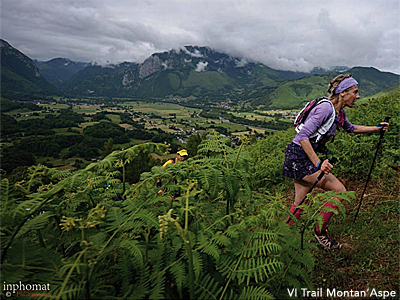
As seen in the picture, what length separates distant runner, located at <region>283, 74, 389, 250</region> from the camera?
3.50m

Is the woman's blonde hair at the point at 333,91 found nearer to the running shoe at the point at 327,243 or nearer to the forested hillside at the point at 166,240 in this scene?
the forested hillside at the point at 166,240

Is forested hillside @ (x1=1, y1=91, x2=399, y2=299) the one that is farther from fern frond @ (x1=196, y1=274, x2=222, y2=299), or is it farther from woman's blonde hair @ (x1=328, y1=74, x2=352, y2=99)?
woman's blonde hair @ (x1=328, y1=74, x2=352, y2=99)

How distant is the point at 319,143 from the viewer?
3.79m

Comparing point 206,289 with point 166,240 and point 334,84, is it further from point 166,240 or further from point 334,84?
point 334,84

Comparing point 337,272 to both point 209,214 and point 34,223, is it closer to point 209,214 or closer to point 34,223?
point 209,214

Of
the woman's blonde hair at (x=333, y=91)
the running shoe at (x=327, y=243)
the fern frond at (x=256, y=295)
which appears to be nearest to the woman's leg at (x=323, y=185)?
the running shoe at (x=327, y=243)

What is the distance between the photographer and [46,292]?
164 centimetres

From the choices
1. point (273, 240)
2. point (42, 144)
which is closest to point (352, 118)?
point (273, 240)

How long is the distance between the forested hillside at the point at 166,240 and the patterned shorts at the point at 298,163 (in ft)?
3.32

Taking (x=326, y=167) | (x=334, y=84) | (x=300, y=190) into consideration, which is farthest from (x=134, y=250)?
(x=334, y=84)

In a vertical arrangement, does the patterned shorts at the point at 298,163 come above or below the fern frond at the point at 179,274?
above

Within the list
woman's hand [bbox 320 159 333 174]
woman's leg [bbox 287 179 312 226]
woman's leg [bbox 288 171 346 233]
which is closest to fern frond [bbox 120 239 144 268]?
woman's leg [bbox 288 171 346 233]

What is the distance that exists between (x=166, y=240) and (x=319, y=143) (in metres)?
3.03

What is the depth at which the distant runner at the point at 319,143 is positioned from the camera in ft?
11.5
